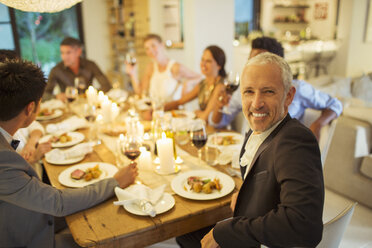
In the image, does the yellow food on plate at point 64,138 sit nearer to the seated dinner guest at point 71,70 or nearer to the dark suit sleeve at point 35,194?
the dark suit sleeve at point 35,194

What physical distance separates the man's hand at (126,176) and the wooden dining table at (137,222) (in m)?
0.08

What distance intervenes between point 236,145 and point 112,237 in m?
0.97

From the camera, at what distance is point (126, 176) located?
1407 millimetres

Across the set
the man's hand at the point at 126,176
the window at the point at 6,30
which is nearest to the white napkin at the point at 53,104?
the man's hand at the point at 126,176

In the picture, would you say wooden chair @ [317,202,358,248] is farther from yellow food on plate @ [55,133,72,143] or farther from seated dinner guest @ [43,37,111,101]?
seated dinner guest @ [43,37,111,101]

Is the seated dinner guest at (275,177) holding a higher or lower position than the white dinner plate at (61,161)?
higher

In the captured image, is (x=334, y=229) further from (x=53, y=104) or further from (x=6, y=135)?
(x=53, y=104)

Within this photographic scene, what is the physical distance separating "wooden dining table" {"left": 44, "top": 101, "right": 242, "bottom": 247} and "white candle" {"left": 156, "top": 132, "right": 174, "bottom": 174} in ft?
0.74

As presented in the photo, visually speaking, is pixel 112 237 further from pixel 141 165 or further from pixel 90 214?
pixel 141 165

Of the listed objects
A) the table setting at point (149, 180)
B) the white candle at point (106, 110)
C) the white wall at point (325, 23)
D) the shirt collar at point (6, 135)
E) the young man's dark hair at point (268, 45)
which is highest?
the white wall at point (325, 23)

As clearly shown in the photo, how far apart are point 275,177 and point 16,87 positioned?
935 mm

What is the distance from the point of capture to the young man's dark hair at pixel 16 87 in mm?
1172

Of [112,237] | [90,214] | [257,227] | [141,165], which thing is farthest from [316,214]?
[141,165]

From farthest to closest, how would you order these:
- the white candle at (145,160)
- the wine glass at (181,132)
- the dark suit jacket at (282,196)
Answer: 1. the wine glass at (181,132)
2. the white candle at (145,160)
3. the dark suit jacket at (282,196)
